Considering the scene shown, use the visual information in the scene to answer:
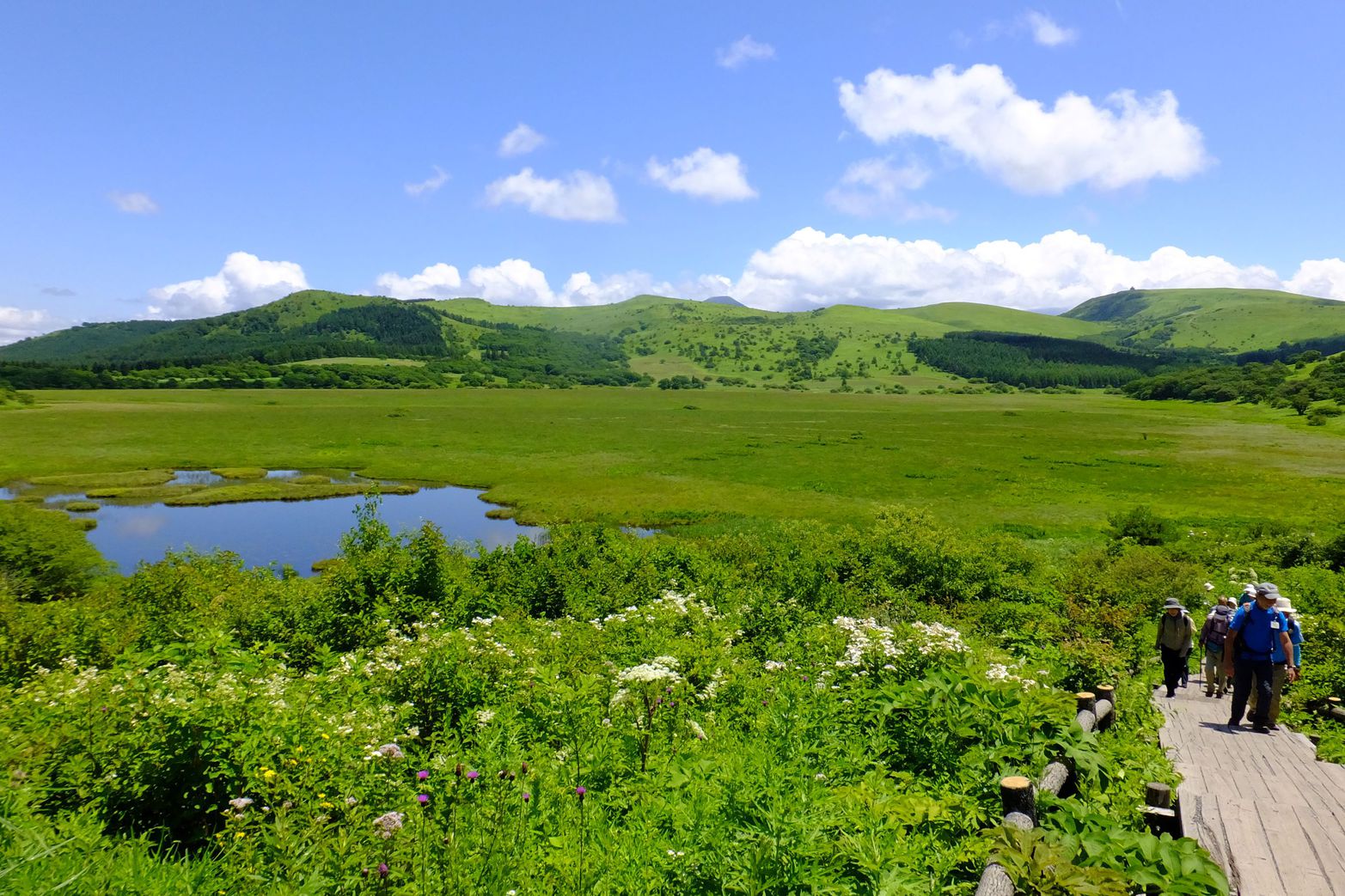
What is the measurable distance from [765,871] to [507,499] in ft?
170

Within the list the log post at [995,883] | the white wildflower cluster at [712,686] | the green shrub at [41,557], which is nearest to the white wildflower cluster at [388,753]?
the white wildflower cluster at [712,686]

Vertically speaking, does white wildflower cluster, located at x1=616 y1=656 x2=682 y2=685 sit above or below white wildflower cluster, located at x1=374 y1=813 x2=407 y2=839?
below

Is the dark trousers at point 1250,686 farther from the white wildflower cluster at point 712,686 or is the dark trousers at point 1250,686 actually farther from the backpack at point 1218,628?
the white wildflower cluster at point 712,686

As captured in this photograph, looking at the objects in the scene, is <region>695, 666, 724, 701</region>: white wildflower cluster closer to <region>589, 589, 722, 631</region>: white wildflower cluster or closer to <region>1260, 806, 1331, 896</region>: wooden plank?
<region>589, 589, 722, 631</region>: white wildflower cluster

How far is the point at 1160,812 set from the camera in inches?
294

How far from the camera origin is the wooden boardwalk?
20.9 feet

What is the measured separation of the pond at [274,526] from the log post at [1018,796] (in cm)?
3206

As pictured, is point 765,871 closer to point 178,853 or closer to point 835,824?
point 835,824

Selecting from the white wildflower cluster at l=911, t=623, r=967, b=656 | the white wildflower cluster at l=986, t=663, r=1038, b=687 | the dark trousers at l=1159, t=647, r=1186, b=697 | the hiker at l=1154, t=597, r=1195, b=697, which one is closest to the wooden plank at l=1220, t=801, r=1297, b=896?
the white wildflower cluster at l=986, t=663, r=1038, b=687

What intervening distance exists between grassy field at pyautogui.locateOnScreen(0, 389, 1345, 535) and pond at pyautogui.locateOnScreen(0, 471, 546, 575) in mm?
4861

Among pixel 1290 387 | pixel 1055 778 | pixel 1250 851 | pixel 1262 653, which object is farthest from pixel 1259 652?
pixel 1290 387

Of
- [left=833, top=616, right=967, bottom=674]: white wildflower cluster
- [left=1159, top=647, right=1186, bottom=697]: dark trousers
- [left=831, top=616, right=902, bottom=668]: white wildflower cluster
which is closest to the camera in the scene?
[left=833, top=616, right=967, bottom=674]: white wildflower cluster

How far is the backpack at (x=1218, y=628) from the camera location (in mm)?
14680

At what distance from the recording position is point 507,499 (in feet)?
181
